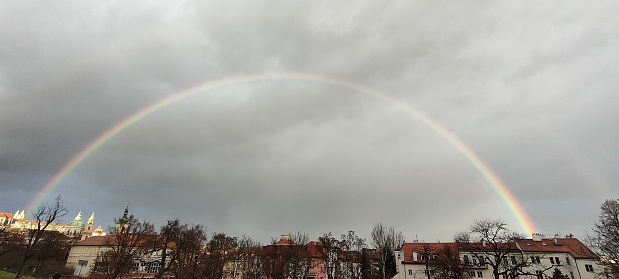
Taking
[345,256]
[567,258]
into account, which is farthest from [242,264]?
[567,258]

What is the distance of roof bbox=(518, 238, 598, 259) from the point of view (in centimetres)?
7119

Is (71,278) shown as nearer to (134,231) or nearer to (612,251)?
(134,231)

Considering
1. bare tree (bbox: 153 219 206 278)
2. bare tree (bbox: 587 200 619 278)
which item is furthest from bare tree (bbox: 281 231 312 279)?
bare tree (bbox: 587 200 619 278)

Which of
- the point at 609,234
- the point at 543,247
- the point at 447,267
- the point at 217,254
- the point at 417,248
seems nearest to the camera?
the point at 609,234

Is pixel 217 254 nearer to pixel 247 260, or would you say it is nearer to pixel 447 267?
pixel 247 260

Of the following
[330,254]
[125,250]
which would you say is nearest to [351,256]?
[330,254]

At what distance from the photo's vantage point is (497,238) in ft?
168

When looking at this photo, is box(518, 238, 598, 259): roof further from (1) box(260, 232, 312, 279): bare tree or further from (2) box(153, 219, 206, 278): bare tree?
(2) box(153, 219, 206, 278): bare tree

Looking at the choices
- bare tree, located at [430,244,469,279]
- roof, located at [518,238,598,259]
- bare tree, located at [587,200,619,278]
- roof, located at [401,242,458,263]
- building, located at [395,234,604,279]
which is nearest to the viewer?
bare tree, located at [587,200,619,278]

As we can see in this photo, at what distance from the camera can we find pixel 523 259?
2554 inches

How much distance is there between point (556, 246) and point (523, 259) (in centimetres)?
1508

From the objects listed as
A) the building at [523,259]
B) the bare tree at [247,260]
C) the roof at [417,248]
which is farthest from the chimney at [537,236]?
the bare tree at [247,260]

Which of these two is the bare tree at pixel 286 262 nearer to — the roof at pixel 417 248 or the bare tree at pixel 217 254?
the bare tree at pixel 217 254

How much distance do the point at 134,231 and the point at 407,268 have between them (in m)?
57.1
